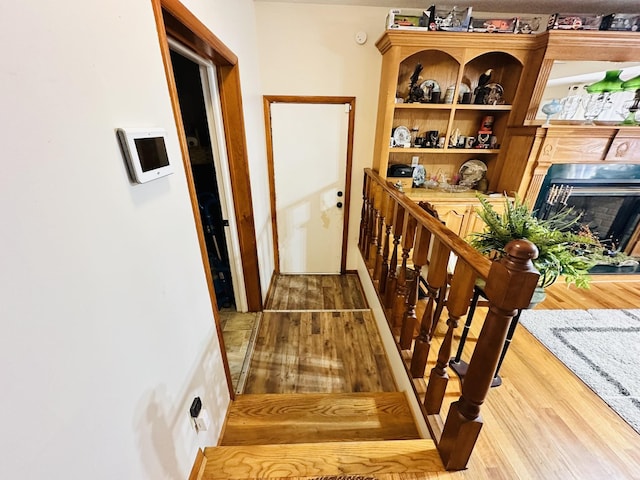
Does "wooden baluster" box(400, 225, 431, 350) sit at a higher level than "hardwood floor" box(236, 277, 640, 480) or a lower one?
higher

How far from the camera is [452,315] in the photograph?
985mm

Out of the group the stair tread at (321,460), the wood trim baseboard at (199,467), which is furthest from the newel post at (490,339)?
the wood trim baseboard at (199,467)

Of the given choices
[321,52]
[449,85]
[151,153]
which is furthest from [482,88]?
[151,153]

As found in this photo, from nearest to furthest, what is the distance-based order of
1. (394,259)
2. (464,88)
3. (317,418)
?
(317,418)
(394,259)
(464,88)

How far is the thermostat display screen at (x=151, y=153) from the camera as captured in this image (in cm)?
72

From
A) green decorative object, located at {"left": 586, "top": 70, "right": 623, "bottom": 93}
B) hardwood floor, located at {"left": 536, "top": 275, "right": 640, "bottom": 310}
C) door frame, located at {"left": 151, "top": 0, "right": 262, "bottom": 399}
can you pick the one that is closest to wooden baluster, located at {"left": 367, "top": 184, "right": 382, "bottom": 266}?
door frame, located at {"left": 151, "top": 0, "right": 262, "bottom": 399}

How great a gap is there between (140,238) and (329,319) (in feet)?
6.46

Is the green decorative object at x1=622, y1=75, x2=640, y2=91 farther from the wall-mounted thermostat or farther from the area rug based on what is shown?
the wall-mounted thermostat

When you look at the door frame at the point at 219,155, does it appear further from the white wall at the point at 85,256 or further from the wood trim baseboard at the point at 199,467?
the wood trim baseboard at the point at 199,467

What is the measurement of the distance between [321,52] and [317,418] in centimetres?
295

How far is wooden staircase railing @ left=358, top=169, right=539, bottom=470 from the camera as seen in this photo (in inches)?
26.8

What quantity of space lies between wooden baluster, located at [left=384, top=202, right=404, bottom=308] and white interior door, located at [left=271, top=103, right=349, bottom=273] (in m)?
1.28

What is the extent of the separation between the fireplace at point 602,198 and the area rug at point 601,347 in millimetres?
1060

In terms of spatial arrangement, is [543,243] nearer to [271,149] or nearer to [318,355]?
[318,355]
